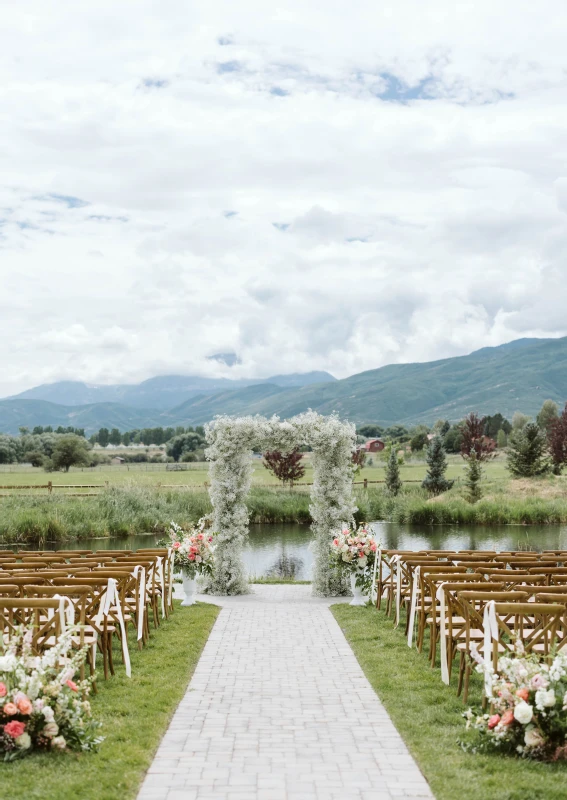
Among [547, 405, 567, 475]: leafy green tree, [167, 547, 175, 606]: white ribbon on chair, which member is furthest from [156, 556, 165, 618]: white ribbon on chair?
[547, 405, 567, 475]: leafy green tree

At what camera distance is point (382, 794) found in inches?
210

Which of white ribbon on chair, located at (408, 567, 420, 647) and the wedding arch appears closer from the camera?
white ribbon on chair, located at (408, 567, 420, 647)

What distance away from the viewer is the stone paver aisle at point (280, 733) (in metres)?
5.46

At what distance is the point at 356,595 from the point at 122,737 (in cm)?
842

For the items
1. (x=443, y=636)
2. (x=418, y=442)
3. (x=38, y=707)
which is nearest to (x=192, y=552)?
(x=443, y=636)

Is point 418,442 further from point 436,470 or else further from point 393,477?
point 393,477

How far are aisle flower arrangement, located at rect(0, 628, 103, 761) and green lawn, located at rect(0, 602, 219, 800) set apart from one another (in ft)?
0.38

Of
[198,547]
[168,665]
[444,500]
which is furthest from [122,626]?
→ [444,500]

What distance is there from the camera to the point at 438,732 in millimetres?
6727

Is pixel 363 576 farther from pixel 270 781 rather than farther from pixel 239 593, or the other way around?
pixel 270 781

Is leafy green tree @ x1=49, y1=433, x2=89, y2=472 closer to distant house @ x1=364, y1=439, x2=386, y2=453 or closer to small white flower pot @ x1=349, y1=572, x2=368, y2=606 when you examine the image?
distant house @ x1=364, y1=439, x2=386, y2=453

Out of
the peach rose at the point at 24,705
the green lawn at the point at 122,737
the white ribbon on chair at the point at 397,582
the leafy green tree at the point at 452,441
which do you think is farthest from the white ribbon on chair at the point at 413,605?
the leafy green tree at the point at 452,441

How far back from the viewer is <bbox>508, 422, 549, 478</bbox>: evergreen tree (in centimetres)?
4594

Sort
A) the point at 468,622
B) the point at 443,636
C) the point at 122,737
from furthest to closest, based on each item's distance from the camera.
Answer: the point at 443,636
the point at 468,622
the point at 122,737
